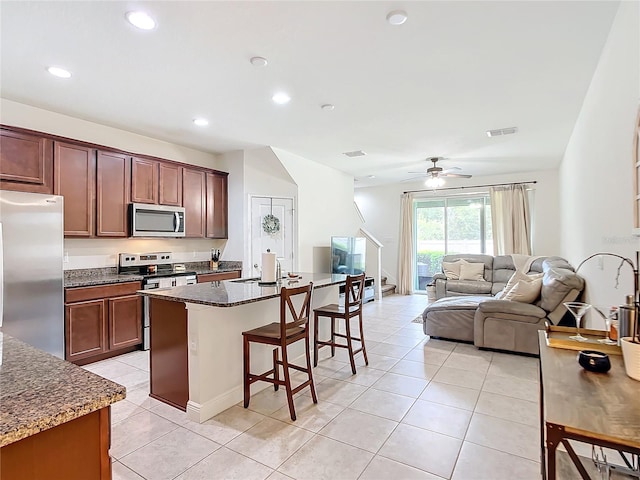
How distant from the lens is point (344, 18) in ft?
7.14

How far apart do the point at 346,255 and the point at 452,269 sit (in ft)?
7.69

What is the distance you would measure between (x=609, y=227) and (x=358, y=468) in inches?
99.2

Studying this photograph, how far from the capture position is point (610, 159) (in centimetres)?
251

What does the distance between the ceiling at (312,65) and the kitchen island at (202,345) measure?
187cm

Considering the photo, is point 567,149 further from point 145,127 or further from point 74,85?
point 74,85

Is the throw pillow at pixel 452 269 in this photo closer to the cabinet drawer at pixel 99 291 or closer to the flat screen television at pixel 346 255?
the flat screen television at pixel 346 255

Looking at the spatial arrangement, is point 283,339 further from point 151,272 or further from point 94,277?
point 94,277

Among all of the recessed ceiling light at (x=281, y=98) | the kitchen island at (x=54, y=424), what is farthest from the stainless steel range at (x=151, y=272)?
the kitchen island at (x=54, y=424)

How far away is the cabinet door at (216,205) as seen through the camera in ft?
17.5

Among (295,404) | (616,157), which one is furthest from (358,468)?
(616,157)

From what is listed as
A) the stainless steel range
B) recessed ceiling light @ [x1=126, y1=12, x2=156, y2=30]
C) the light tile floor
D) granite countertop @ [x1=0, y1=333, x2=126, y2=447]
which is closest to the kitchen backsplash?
the stainless steel range

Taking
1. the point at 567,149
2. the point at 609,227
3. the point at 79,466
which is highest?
the point at 567,149

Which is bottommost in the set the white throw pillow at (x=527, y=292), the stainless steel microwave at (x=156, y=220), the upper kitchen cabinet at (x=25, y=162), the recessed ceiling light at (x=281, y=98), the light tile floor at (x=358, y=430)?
the light tile floor at (x=358, y=430)

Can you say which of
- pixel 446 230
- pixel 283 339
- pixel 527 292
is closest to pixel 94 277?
pixel 283 339
